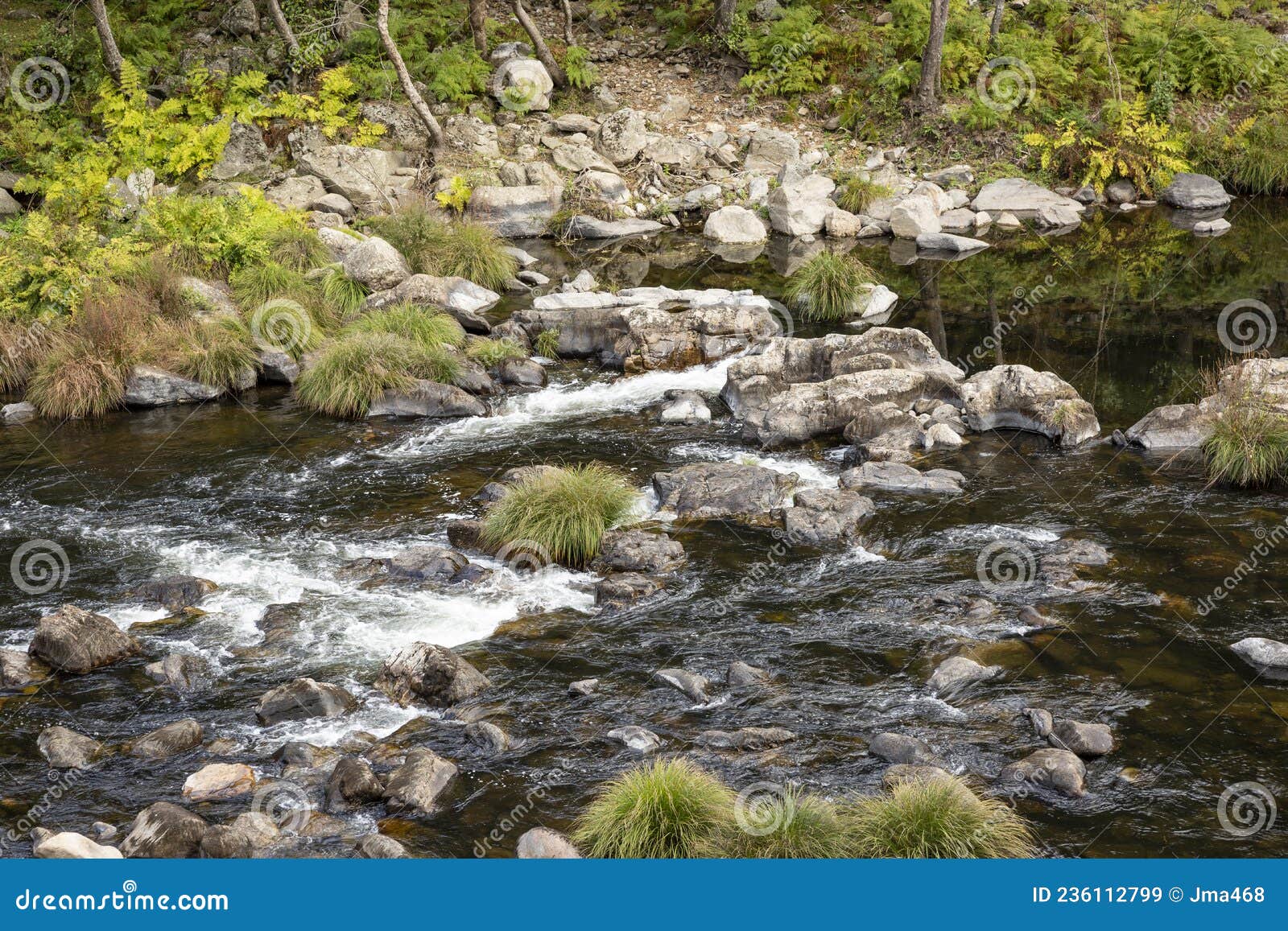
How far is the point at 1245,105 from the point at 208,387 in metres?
24.5

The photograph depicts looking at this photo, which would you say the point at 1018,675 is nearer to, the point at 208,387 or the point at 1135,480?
the point at 1135,480

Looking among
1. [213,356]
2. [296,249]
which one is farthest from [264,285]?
[213,356]

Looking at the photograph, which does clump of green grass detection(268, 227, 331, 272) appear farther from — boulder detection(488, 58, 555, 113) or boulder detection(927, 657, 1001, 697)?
boulder detection(927, 657, 1001, 697)

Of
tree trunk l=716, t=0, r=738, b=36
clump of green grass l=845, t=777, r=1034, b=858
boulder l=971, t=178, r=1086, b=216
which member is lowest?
clump of green grass l=845, t=777, r=1034, b=858

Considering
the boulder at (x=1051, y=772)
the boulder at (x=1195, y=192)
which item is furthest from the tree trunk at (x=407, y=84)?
the boulder at (x=1051, y=772)

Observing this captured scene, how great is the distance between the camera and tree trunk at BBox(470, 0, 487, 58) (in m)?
26.7

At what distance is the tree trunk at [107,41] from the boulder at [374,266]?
30.4 feet

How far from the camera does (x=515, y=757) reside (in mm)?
7867

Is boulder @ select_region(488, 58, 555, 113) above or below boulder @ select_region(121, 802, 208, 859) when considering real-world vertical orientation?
above

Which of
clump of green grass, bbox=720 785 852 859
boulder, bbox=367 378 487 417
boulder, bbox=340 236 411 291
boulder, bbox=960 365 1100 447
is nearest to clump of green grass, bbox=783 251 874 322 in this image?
boulder, bbox=960 365 1100 447

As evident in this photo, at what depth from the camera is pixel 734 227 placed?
2306cm

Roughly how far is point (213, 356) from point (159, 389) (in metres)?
0.83

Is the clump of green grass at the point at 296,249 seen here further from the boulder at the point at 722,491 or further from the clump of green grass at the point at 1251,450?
the clump of green grass at the point at 1251,450

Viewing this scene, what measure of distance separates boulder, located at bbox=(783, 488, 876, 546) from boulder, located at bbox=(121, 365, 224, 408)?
339 inches
